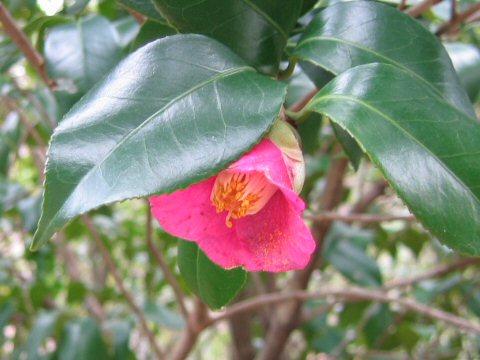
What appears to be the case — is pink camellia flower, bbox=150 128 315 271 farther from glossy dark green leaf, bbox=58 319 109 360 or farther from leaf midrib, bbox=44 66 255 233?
glossy dark green leaf, bbox=58 319 109 360

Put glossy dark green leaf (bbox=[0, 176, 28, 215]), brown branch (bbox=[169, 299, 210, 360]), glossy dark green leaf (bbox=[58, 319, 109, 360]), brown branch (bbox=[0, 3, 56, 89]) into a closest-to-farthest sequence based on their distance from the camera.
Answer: brown branch (bbox=[0, 3, 56, 89])
brown branch (bbox=[169, 299, 210, 360])
glossy dark green leaf (bbox=[58, 319, 109, 360])
glossy dark green leaf (bbox=[0, 176, 28, 215])

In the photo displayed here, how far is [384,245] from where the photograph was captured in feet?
5.95

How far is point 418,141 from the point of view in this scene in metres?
0.43

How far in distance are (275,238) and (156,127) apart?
16 centimetres

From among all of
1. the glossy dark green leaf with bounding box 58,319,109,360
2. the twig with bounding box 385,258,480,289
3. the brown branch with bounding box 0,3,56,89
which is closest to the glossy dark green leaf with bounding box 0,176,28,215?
the glossy dark green leaf with bounding box 58,319,109,360

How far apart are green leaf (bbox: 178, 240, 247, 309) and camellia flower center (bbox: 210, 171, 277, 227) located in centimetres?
8

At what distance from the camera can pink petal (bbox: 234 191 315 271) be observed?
489 mm

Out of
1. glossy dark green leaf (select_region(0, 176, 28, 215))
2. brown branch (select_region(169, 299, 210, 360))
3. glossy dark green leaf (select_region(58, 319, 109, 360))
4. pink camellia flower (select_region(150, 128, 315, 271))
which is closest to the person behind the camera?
pink camellia flower (select_region(150, 128, 315, 271))

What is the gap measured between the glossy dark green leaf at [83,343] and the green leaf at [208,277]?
784 mm

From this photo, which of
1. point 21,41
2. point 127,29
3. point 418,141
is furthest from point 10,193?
point 418,141

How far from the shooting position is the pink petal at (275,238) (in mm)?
489

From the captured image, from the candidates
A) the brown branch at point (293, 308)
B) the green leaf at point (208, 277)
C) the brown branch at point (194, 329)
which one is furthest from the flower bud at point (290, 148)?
the brown branch at point (293, 308)

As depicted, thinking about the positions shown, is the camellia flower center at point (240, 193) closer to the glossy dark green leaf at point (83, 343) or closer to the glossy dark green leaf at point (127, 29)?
the glossy dark green leaf at point (127, 29)

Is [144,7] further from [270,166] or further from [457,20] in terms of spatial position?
[457,20]
